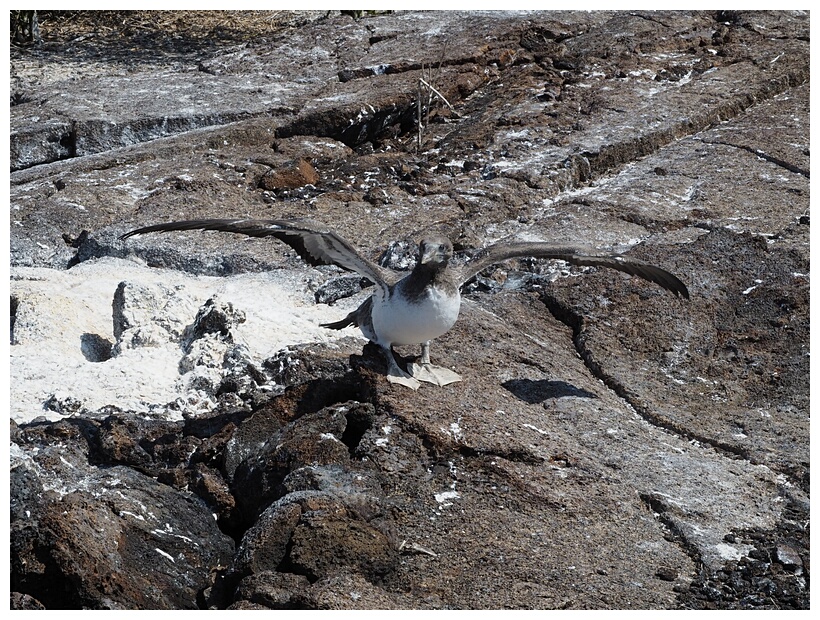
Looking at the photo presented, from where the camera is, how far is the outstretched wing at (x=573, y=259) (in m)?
5.11

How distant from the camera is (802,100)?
8.84 m

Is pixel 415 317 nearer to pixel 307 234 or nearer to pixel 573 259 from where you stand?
pixel 307 234

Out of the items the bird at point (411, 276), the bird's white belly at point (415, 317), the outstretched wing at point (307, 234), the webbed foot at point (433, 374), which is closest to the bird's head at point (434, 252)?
the bird at point (411, 276)

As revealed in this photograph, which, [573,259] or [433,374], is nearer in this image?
[433,374]

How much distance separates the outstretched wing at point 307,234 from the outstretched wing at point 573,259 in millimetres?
481

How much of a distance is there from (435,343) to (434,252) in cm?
85

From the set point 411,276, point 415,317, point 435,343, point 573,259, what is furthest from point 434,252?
point 573,259

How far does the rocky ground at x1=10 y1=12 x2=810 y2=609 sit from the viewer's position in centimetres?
384

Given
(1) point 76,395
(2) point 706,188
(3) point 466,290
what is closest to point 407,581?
(1) point 76,395

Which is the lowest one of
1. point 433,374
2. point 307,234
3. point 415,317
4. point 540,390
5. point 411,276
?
point 540,390

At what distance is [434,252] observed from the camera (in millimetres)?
4625

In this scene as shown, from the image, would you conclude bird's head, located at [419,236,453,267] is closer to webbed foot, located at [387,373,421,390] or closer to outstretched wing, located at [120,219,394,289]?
outstretched wing, located at [120,219,394,289]

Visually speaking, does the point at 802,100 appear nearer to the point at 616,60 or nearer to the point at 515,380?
the point at 616,60

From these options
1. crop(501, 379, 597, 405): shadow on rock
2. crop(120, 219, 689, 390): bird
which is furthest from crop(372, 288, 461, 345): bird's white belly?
crop(501, 379, 597, 405): shadow on rock
